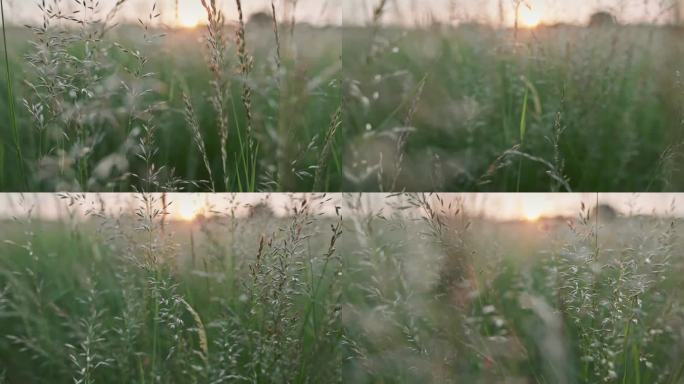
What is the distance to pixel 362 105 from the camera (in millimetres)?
1397

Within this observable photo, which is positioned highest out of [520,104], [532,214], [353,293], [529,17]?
[529,17]

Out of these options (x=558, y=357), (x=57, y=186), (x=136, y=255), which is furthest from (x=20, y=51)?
(x=558, y=357)

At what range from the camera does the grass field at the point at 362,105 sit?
4.55ft

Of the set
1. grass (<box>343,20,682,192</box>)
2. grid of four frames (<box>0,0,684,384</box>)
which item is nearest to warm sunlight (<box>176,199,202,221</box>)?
grid of four frames (<box>0,0,684,384</box>)

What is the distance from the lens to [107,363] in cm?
139

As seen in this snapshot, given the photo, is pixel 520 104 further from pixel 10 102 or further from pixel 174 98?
pixel 10 102

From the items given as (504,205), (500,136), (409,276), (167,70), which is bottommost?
(409,276)

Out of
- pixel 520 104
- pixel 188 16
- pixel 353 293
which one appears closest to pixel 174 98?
pixel 188 16

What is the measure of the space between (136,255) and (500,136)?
0.71 meters

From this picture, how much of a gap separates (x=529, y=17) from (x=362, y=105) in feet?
1.13

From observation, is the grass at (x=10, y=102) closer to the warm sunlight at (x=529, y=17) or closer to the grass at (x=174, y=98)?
the grass at (x=174, y=98)

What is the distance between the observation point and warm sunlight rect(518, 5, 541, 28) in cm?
138

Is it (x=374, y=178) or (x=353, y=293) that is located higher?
(x=374, y=178)

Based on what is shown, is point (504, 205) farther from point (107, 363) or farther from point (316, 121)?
point (107, 363)
